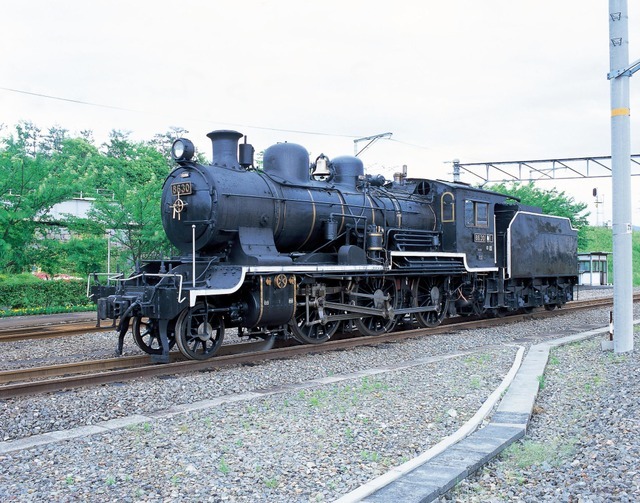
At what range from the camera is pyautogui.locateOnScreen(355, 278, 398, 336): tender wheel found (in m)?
13.2

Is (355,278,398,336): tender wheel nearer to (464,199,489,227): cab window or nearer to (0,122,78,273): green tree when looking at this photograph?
(464,199,489,227): cab window

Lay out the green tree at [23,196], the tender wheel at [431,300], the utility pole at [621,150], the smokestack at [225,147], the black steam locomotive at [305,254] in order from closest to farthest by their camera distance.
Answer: the black steam locomotive at [305,254] → the utility pole at [621,150] → the smokestack at [225,147] → the tender wheel at [431,300] → the green tree at [23,196]

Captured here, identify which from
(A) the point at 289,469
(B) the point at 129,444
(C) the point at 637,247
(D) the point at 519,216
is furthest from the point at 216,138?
(C) the point at 637,247

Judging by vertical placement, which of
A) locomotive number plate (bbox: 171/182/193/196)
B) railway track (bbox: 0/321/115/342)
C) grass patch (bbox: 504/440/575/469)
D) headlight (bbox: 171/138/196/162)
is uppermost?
headlight (bbox: 171/138/196/162)

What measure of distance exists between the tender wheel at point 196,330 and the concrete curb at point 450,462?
500 cm

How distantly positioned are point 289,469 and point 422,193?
12.3 m

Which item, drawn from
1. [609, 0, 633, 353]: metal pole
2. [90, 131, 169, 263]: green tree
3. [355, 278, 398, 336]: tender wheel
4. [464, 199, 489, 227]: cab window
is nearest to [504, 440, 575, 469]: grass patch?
[609, 0, 633, 353]: metal pole

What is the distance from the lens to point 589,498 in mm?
4250

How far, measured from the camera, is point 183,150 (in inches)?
428

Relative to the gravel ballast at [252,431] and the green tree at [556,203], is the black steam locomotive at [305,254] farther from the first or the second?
the green tree at [556,203]

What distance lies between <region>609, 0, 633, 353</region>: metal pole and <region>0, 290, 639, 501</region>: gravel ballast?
1.50 meters

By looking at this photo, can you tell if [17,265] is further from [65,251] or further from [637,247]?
[637,247]

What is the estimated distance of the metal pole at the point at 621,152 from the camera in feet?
35.4

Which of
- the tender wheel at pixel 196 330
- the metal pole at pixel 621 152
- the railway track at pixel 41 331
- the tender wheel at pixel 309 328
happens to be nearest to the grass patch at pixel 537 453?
the tender wheel at pixel 196 330
